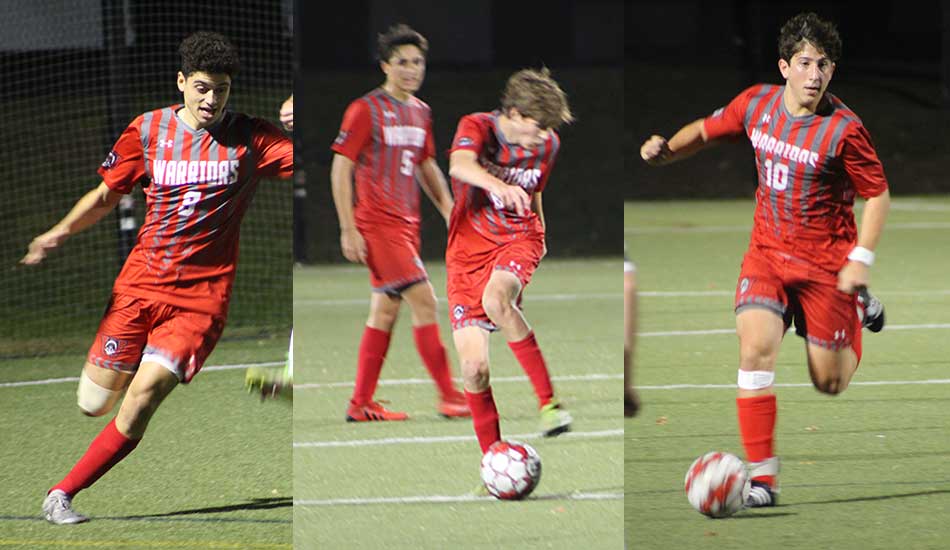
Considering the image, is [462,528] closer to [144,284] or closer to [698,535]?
[698,535]

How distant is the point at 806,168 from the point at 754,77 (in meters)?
15.0

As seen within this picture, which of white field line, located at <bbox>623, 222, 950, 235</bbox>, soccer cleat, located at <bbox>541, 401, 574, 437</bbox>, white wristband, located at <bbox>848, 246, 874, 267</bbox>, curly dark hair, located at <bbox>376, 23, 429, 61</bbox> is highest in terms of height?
curly dark hair, located at <bbox>376, 23, 429, 61</bbox>

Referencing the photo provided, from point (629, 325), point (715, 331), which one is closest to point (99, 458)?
point (629, 325)

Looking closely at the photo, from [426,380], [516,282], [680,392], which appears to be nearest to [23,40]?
[426,380]

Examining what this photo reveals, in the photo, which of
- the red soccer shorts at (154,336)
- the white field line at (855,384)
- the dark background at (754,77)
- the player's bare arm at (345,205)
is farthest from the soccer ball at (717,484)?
the dark background at (754,77)

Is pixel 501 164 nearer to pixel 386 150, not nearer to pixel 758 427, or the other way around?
pixel 386 150

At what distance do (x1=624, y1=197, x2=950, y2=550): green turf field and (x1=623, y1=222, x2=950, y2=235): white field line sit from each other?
2.63 metres

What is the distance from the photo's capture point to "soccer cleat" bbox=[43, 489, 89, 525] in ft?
14.1

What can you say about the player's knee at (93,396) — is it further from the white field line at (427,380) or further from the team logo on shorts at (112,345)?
the white field line at (427,380)

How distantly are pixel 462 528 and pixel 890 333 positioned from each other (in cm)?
428

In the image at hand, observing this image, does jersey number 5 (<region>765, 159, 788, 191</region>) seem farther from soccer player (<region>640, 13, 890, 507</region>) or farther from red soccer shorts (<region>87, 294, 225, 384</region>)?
red soccer shorts (<region>87, 294, 225, 384</region>)

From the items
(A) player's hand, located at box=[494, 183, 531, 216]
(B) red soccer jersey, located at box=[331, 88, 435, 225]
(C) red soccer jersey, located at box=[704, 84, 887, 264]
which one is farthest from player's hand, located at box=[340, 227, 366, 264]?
(C) red soccer jersey, located at box=[704, 84, 887, 264]

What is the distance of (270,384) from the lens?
476 centimetres

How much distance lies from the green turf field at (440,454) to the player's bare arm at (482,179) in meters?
0.93
